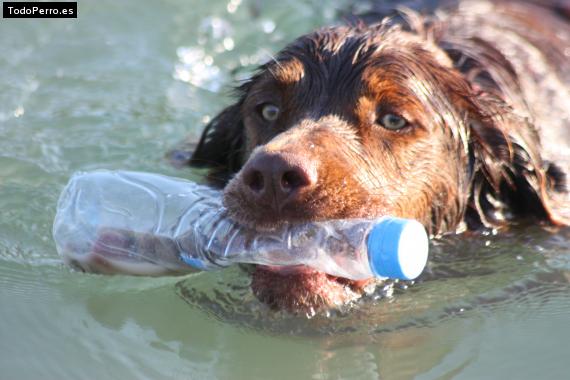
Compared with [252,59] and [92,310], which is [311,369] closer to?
[92,310]

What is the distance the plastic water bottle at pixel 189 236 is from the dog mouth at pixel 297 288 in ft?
0.23

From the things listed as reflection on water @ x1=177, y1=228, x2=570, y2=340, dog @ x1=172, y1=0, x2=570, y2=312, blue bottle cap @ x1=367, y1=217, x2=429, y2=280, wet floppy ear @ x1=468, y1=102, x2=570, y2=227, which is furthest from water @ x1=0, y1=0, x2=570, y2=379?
blue bottle cap @ x1=367, y1=217, x2=429, y2=280

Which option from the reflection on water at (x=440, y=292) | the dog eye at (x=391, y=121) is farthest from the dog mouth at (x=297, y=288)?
the dog eye at (x=391, y=121)

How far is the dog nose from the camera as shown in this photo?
11.9 ft

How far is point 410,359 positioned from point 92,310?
4.71 feet

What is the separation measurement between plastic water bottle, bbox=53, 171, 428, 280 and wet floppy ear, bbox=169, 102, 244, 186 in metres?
0.69

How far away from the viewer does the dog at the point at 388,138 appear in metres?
3.83

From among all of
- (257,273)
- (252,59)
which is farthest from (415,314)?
(252,59)

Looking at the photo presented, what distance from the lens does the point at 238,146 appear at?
17.4 feet

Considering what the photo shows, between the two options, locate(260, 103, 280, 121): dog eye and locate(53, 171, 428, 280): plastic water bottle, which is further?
locate(260, 103, 280, 121): dog eye

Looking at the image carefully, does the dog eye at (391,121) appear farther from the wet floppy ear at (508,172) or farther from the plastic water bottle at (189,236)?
the plastic water bottle at (189,236)

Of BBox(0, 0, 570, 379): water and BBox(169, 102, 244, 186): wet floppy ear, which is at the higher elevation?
BBox(169, 102, 244, 186): wet floppy ear

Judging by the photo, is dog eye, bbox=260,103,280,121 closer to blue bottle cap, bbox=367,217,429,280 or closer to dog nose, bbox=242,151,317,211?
dog nose, bbox=242,151,317,211

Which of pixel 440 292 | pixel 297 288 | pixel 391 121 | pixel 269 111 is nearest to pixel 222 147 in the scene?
pixel 269 111
